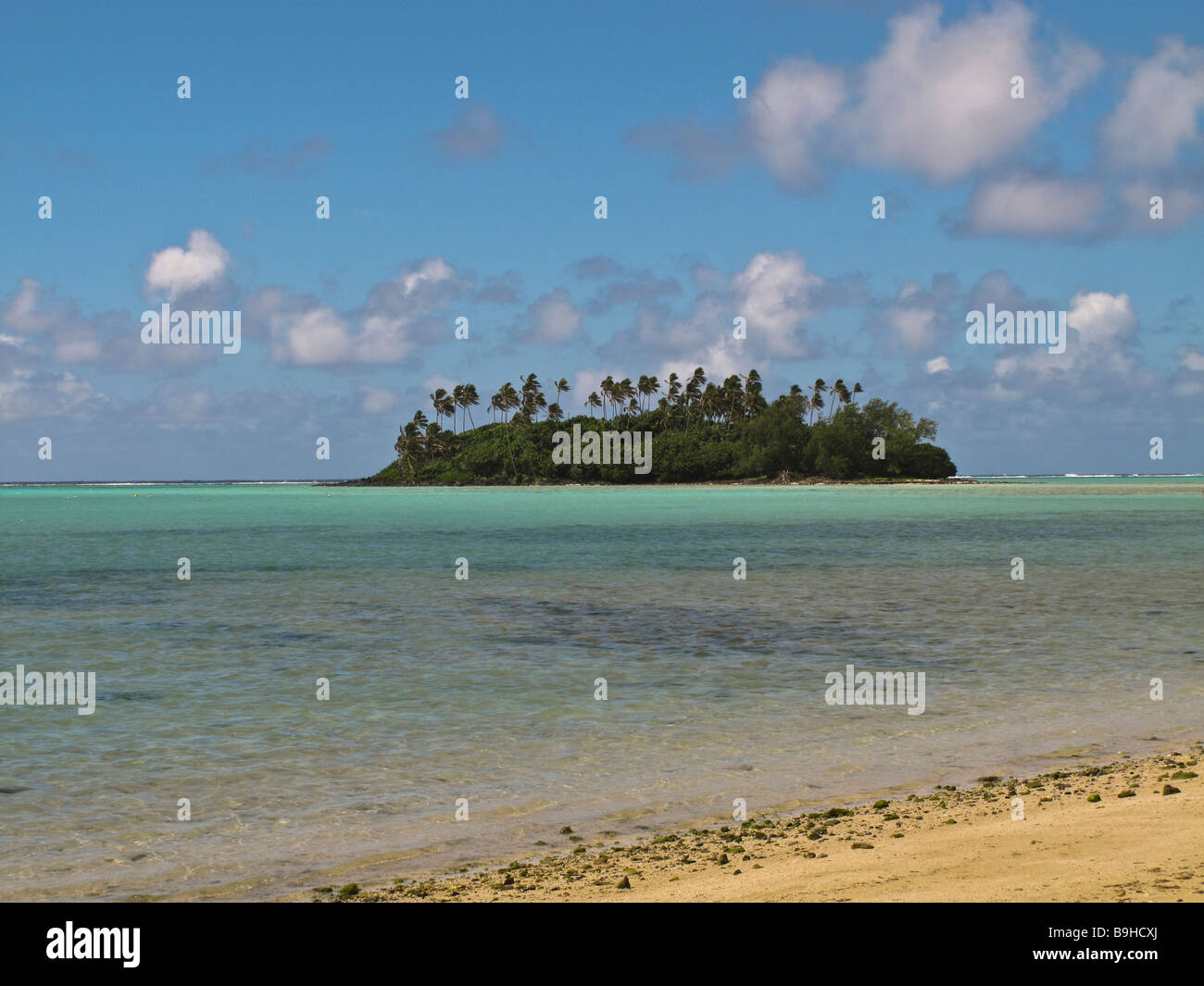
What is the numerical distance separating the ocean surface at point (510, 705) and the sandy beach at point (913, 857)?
0.76m

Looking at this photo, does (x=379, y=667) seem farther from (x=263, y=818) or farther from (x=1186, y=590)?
(x=1186, y=590)

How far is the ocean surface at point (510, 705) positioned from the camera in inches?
397

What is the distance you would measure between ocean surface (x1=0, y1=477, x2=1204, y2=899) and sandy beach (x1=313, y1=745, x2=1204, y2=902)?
76 centimetres

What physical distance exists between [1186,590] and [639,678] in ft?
72.4

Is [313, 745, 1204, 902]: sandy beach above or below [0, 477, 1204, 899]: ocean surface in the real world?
above

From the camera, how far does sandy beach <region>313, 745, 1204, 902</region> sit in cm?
689

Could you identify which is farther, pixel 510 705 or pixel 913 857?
pixel 510 705

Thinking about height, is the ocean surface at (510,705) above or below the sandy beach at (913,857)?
below

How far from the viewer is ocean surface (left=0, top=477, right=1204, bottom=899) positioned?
10.1m

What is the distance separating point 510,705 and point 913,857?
364 inches

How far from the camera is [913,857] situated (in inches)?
312

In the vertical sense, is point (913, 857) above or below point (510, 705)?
above

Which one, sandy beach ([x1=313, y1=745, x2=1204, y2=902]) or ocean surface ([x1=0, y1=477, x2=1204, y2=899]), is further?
ocean surface ([x1=0, y1=477, x2=1204, y2=899])
